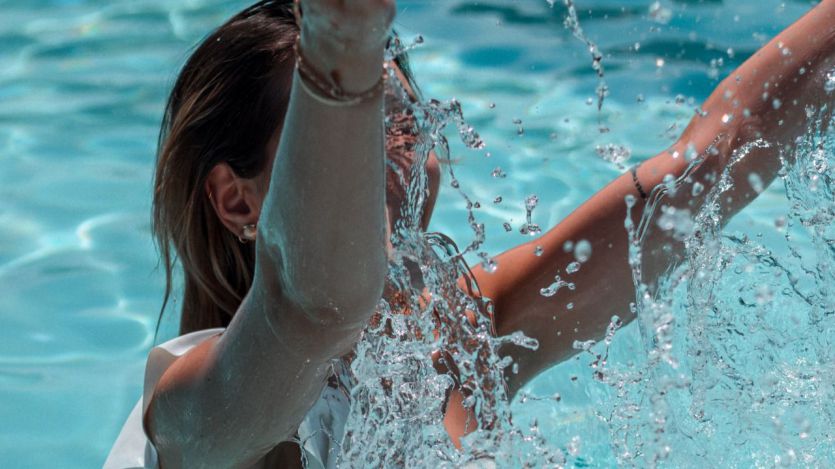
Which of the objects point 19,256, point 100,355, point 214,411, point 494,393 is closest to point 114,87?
point 19,256

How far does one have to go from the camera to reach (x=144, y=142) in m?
4.20

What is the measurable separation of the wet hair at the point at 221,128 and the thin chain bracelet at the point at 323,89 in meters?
→ 0.54

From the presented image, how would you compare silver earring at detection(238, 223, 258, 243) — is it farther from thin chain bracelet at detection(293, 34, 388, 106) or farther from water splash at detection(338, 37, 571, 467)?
thin chain bracelet at detection(293, 34, 388, 106)

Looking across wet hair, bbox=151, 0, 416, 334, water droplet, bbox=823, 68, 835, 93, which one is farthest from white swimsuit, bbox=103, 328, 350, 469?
water droplet, bbox=823, 68, 835, 93

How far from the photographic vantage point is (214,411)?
114 cm

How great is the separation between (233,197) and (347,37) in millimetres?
672

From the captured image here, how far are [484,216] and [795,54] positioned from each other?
2.17 meters

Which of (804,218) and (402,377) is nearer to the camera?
(402,377)

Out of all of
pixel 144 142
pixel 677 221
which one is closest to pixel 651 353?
pixel 677 221

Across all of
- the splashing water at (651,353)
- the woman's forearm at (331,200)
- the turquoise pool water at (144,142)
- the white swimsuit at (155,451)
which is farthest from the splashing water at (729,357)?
the woman's forearm at (331,200)

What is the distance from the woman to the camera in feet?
2.96

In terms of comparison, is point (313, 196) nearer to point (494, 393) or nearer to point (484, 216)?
point (494, 393)

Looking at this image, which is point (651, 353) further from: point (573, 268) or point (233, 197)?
point (233, 197)

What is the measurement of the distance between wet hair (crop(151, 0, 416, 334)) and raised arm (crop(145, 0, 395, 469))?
35 cm
